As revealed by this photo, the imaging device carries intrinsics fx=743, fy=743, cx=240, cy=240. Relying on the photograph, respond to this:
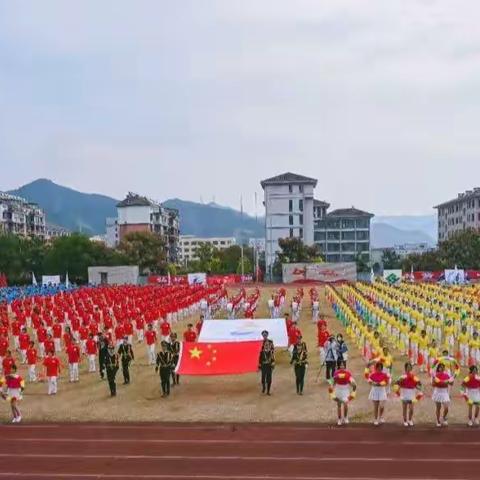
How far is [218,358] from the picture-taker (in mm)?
16547

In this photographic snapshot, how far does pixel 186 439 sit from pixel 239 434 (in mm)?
914

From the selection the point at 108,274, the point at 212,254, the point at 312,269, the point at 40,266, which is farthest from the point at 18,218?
the point at 312,269

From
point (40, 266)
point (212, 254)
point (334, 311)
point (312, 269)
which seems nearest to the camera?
point (334, 311)

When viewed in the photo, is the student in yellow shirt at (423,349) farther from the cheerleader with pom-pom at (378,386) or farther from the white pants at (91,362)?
the white pants at (91,362)

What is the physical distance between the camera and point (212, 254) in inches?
3425

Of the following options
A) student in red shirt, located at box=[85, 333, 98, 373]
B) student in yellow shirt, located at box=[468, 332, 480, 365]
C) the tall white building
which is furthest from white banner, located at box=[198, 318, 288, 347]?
the tall white building

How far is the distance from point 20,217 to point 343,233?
48954 millimetres

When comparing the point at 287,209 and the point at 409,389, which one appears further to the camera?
the point at 287,209

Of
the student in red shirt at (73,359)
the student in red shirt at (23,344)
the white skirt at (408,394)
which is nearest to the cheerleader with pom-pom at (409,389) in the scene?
the white skirt at (408,394)

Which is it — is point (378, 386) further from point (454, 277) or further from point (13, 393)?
point (454, 277)

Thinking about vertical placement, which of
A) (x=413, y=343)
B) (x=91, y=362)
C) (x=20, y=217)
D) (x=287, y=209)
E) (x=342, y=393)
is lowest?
(x=91, y=362)

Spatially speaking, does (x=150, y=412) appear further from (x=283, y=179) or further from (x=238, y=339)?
(x=283, y=179)

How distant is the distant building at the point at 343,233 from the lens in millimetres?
106562

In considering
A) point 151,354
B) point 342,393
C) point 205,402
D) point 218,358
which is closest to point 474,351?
point 218,358
